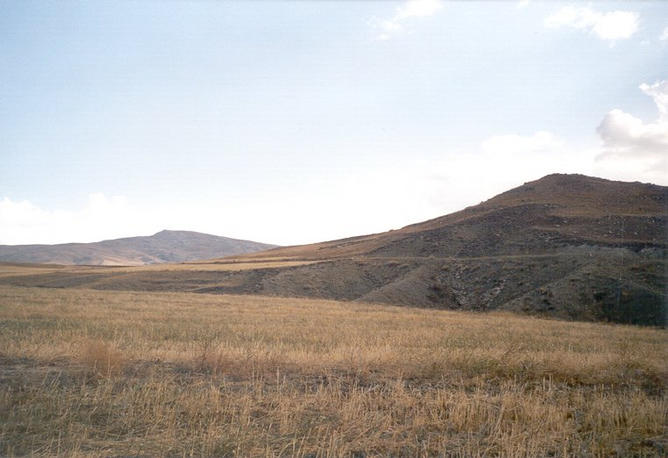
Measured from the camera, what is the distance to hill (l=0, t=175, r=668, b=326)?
33562mm

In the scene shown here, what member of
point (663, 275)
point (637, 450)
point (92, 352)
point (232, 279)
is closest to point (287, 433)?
point (637, 450)

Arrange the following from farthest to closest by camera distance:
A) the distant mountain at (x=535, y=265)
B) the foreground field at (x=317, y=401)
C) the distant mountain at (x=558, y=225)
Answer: the distant mountain at (x=558, y=225) → the distant mountain at (x=535, y=265) → the foreground field at (x=317, y=401)

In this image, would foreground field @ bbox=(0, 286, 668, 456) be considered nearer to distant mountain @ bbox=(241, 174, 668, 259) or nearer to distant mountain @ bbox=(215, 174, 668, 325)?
distant mountain @ bbox=(215, 174, 668, 325)

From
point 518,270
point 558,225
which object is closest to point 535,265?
point 518,270

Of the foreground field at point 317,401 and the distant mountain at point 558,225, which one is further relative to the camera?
the distant mountain at point 558,225

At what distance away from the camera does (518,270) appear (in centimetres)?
4131

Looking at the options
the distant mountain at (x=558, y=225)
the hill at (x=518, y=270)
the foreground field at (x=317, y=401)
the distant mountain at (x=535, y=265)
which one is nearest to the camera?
the foreground field at (x=317, y=401)

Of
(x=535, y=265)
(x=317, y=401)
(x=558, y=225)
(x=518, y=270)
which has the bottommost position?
(x=317, y=401)

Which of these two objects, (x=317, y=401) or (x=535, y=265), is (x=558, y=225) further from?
(x=317, y=401)

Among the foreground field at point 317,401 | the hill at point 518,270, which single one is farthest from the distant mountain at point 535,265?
the foreground field at point 317,401

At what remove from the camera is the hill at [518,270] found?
33.6 m

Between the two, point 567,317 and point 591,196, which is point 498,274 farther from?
point 591,196

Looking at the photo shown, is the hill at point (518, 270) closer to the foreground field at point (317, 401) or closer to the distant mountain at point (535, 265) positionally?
the distant mountain at point (535, 265)

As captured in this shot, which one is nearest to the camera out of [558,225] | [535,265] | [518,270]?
[535,265]
